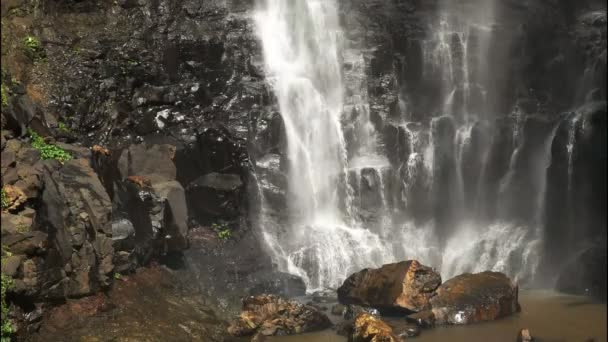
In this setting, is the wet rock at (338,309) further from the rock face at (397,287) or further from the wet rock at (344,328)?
the wet rock at (344,328)

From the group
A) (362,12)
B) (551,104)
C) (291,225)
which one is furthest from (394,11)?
(291,225)

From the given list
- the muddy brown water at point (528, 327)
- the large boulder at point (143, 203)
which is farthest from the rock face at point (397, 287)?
the large boulder at point (143, 203)

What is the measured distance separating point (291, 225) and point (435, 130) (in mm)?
7393

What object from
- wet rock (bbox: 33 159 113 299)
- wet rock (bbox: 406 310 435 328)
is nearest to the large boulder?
wet rock (bbox: 33 159 113 299)

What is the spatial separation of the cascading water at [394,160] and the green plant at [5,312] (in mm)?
10574

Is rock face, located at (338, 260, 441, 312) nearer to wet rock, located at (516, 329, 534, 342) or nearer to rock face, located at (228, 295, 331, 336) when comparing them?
rock face, located at (228, 295, 331, 336)

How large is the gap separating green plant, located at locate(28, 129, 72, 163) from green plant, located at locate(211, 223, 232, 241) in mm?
6363

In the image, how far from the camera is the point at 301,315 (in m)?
14.8

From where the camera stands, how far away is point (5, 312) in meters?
10.4

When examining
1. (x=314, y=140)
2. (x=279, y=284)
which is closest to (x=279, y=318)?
(x=279, y=284)

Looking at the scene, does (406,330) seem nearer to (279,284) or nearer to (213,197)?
(279,284)

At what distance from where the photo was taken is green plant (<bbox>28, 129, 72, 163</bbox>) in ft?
45.3

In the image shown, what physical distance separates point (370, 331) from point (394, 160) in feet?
38.1

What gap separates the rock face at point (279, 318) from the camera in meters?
14.6
